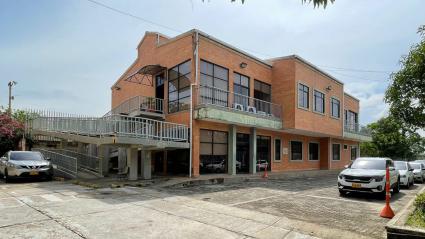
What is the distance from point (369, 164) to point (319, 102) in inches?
507

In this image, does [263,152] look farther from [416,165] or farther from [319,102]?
[416,165]

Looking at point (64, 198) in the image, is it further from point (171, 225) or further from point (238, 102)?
point (238, 102)

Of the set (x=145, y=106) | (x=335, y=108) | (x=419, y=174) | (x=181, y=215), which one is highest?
(x=335, y=108)

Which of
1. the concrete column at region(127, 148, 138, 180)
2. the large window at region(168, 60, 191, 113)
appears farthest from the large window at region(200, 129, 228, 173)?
the concrete column at region(127, 148, 138, 180)

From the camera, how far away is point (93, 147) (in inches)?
843

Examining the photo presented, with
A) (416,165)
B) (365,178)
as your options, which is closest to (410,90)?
(365,178)

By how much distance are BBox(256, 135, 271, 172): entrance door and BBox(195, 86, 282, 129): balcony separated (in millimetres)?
1502

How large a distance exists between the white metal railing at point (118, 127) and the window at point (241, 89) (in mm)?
4785

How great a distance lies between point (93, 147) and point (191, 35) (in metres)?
9.48

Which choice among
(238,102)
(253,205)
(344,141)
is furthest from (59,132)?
(344,141)

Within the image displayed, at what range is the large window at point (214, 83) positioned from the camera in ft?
61.9

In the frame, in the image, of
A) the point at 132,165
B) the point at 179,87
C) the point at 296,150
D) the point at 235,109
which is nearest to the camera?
the point at 132,165

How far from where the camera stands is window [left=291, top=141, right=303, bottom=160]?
26430 millimetres

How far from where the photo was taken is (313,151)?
97.9ft
